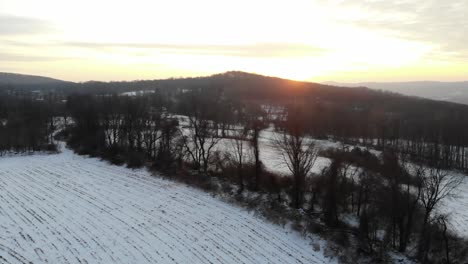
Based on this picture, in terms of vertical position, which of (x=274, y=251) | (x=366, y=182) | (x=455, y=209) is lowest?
(x=455, y=209)

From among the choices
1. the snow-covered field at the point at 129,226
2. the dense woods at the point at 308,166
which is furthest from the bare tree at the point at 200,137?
the snow-covered field at the point at 129,226

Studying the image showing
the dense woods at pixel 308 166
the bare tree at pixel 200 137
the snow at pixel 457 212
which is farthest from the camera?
the bare tree at pixel 200 137

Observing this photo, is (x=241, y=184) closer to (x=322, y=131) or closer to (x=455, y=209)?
(x=455, y=209)

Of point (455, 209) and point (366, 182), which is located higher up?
point (366, 182)

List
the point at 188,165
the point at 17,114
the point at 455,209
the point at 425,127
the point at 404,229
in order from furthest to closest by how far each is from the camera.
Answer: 1. the point at 425,127
2. the point at 17,114
3. the point at 188,165
4. the point at 455,209
5. the point at 404,229

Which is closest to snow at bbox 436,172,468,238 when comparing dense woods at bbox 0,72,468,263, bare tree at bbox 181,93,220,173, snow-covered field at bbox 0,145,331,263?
dense woods at bbox 0,72,468,263

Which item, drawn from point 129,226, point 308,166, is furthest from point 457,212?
point 129,226

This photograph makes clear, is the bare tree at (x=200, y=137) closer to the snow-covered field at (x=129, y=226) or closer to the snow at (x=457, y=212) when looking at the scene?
the snow-covered field at (x=129, y=226)

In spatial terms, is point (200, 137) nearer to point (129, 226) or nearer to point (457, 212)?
point (129, 226)

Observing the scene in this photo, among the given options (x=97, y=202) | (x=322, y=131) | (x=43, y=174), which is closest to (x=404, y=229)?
(x=97, y=202)
